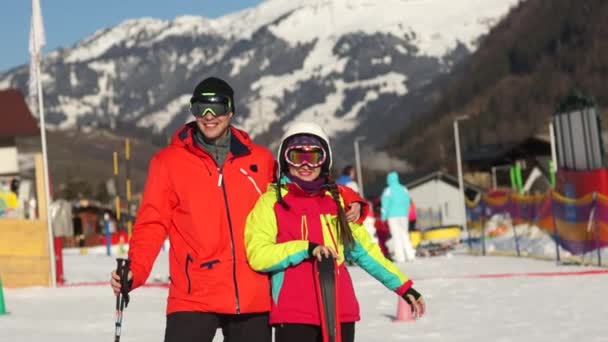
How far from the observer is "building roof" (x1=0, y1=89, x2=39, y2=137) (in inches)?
3356

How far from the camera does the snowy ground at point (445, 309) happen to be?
40.1ft

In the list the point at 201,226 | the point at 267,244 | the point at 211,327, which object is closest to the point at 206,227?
the point at 201,226

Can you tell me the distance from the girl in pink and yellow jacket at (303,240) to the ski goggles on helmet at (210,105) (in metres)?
0.37

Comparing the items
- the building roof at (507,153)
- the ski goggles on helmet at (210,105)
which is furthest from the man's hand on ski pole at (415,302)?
the building roof at (507,153)

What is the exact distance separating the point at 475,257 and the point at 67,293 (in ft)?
33.1

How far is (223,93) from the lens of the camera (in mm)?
6715

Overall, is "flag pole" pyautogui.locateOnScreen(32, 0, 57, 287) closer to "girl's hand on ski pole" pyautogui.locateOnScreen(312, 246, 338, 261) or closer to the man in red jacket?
the man in red jacket

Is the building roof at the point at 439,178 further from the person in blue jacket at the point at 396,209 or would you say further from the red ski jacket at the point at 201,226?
the red ski jacket at the point at 201,226

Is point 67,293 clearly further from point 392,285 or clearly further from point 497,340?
point 392,285

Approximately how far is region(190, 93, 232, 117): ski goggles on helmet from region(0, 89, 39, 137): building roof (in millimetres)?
79845

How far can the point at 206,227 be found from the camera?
6477 millimetres

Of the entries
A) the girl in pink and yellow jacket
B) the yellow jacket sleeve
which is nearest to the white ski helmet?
the girl in pink and yellow jacket

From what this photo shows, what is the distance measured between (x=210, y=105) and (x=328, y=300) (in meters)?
1.12

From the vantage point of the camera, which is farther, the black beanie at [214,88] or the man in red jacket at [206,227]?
the black beanie at [214,88]
